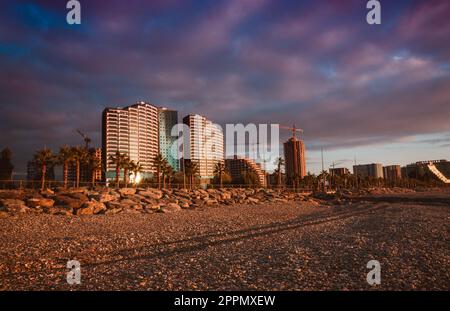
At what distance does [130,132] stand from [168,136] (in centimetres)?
3003

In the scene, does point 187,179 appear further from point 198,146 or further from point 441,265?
point 441,265

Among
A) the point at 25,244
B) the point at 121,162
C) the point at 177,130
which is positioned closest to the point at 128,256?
the point at 25,244

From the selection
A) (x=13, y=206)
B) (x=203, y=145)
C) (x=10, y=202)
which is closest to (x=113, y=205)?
(x=13, y=206)

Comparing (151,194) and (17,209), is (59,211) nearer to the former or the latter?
(17,209)

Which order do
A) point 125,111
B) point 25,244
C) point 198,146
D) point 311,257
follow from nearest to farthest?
point 311,257
point 25,244
point 125,111
point 198,146

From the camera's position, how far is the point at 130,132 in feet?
486

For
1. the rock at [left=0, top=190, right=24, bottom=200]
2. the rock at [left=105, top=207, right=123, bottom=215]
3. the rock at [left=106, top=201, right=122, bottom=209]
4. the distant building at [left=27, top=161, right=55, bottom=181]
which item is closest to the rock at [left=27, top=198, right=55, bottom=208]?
the rock at [left=0, top=190, right=24, bottom=200]

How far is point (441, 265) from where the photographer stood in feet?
38.0

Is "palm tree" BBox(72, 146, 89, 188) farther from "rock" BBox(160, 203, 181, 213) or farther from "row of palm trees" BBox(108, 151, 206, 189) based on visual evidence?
"rock" BBox(160, 203, 181, 213)

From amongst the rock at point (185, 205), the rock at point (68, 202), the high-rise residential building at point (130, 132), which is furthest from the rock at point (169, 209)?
the high-rise residential building at point (130, 132)

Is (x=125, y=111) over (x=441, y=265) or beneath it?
over

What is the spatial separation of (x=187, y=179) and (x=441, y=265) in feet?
298

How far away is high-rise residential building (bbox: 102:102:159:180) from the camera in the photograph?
148m

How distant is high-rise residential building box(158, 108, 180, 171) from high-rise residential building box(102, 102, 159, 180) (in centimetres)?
1184
